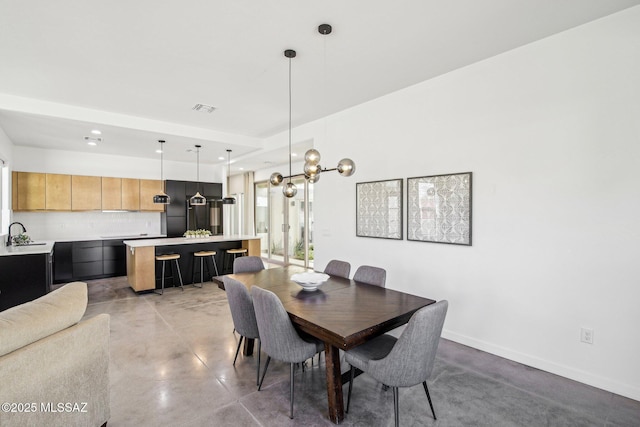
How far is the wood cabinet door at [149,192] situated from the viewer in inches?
298

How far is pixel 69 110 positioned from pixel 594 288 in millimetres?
6583

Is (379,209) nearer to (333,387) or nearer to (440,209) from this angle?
(440,209)

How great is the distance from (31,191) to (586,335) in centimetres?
901

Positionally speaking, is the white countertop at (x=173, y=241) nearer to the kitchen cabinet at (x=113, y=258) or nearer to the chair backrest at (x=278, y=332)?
the kitchen cabinet at (x=113, y=258)

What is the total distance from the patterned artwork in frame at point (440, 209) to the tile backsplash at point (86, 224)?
6.91m

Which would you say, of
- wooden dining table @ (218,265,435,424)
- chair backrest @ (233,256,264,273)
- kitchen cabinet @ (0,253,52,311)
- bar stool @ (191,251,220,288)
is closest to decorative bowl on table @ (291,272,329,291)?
wooden dining table @ (218,265,435,424)

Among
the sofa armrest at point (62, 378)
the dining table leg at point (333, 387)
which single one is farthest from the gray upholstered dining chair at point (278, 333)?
the sofa armrest at point (62, 378)

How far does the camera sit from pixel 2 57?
311 cm

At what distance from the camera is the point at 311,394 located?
2490 millimetres

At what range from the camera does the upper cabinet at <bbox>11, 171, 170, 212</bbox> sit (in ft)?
20.3

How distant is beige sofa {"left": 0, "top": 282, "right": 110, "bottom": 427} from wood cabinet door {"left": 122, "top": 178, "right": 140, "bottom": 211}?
606cm

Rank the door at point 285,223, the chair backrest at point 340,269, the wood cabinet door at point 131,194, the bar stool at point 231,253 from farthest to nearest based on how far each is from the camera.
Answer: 1. the door at point 285,223
2. the wood cabinet door at point 131,194
3. the bar stool at point 231,253
4. the chair backrest at point 340,269

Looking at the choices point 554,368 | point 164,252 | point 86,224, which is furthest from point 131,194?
point 554,368

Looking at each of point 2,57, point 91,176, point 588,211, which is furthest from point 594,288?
point 91,176
